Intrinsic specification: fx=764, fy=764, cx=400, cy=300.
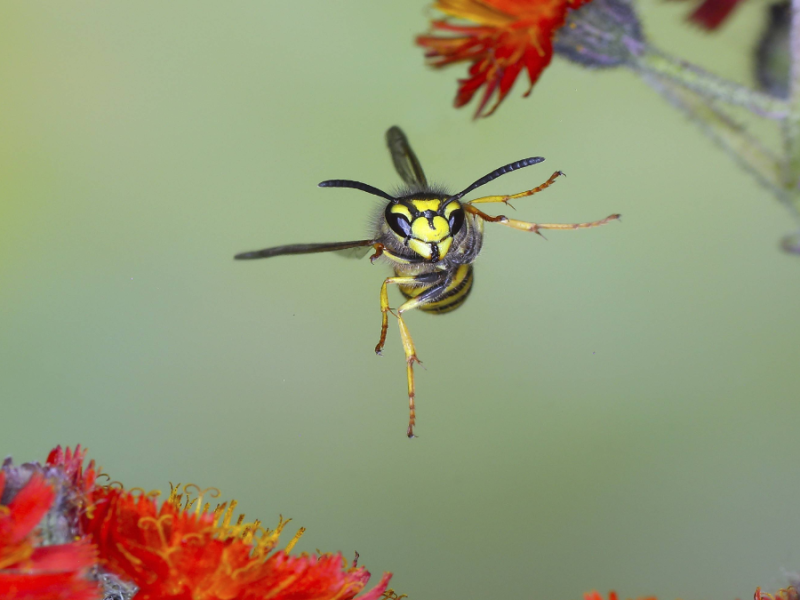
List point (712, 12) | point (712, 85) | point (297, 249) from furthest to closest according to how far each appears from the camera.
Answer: point (712, 12) < point (712, 85) < point (297, 249)

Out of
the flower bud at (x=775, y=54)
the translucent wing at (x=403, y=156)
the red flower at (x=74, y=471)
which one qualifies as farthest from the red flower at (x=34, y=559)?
the flower bud at (x=775, y=54)

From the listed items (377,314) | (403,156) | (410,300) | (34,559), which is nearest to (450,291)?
(410,300)

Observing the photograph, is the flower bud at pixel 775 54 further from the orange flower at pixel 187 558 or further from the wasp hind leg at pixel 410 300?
the orange flower at pixel 187 558

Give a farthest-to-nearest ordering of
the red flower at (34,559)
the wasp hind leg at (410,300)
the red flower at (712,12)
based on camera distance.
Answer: the red flower at (712,12) → the wasp hind leg at (410,300) → the red flower at (34,559)

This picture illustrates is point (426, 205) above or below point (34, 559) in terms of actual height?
above

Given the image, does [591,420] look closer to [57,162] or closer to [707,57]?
[707,57]

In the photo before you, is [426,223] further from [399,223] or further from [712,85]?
[712,85]

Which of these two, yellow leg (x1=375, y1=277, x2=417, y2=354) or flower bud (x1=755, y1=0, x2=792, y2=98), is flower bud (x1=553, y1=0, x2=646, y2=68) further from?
yellow leg (x1=375, y1=277, x2=417, y2=354)

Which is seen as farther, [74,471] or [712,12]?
[712,12]
